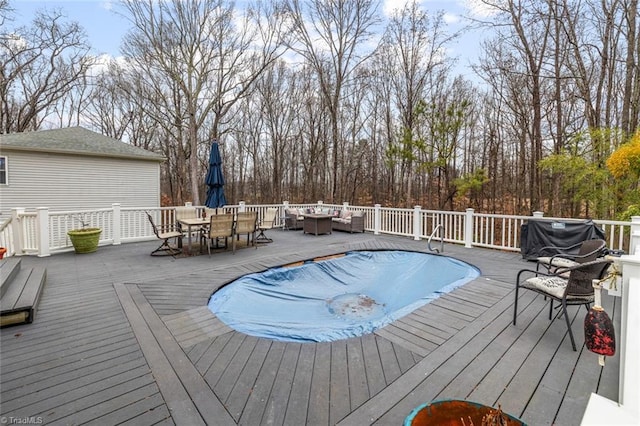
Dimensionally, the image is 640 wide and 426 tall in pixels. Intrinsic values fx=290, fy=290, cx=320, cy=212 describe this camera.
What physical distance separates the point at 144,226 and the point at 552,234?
369 inches

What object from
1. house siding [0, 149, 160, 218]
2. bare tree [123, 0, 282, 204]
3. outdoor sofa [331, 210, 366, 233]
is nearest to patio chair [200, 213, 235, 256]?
outdoor sofa [331, 210, 366, 233]

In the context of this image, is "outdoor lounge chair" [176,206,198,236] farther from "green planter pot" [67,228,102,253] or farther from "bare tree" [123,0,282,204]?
"bare tree" [123,0,282,204]

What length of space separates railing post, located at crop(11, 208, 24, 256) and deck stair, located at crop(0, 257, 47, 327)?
204 centimetres

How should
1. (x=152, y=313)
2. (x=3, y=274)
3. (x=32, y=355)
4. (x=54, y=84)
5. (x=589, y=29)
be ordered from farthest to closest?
(x=54, y=84), (x=589, y=29), (x=3, y=274), (x=152, y=313), (x=32, y=355)

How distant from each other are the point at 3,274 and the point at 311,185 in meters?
15.7

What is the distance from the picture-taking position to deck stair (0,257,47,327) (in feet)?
9.40

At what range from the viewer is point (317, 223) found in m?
8.73

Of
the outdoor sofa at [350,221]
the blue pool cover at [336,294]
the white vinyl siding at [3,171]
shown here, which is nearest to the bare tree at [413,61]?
the outdoor sofa at [350,221]

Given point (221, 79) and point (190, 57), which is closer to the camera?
point (190, 57)

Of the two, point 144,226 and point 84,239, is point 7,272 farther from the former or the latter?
point 144,226

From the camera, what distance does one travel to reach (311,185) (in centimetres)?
1859

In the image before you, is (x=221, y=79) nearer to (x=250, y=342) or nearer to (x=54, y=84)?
(x=54, y=84)

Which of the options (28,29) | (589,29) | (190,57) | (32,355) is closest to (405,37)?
(589,29)

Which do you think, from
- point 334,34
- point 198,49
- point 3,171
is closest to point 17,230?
point 3,171
